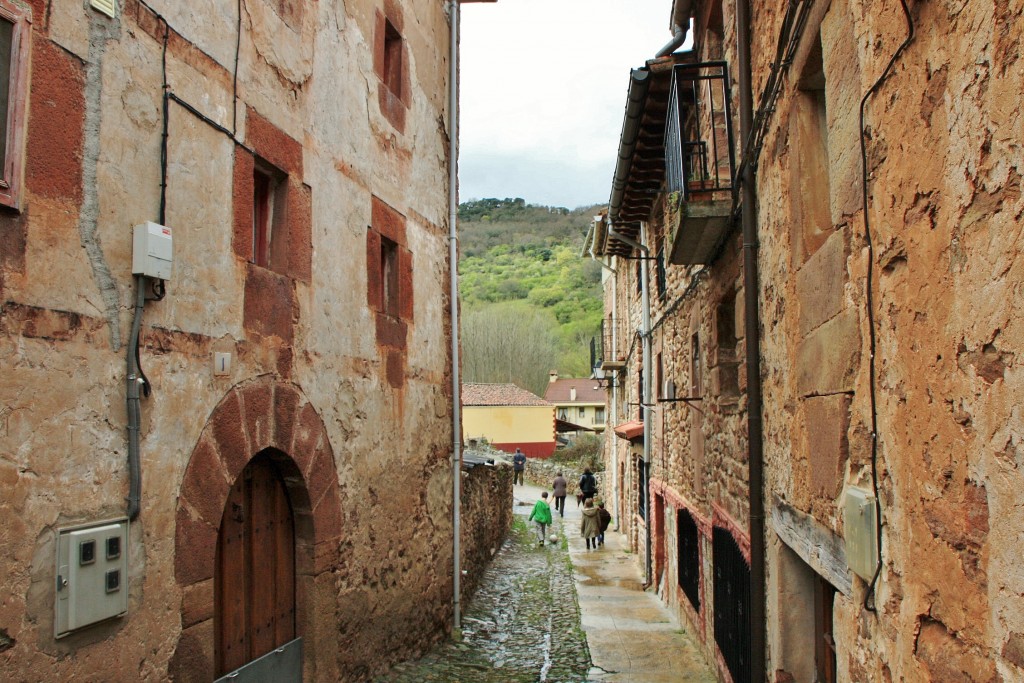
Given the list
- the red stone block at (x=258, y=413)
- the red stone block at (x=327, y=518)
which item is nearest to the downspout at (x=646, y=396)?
the red stone block at (x=327, y=518)

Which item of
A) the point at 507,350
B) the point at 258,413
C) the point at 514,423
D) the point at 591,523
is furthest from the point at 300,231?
the point at 507,350

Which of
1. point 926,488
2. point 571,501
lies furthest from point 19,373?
point 571,501

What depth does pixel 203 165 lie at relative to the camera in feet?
14.6

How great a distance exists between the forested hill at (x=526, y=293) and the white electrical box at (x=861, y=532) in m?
27.9

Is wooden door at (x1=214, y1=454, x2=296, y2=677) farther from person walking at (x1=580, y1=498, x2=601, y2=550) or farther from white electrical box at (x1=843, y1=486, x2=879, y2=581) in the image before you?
person walking at (x1=580, y1=498, x2=601, y2=550)

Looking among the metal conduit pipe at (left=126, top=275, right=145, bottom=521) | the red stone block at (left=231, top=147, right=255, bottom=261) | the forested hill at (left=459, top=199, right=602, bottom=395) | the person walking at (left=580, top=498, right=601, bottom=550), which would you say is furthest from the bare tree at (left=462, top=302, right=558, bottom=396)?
the metal conduit pipe at (left=126, top=275, right=145, bottom=521)

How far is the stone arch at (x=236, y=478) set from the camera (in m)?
4.18

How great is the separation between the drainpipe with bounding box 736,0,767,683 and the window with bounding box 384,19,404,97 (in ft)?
10.8

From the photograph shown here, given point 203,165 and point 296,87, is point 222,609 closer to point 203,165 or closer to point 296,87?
point 203,165

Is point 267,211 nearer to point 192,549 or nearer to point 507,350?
Result: point 192,549

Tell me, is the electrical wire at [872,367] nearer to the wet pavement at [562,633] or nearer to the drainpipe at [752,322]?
the drainpipe at [752,322]

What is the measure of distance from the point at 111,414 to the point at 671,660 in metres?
5.87

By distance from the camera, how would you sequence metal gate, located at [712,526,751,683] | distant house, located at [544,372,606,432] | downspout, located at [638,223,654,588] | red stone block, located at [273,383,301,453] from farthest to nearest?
distant house, located at [544,372,606,432] → downspout, located at [638,223,654,588] → metal gate, located at [712,526,751,683] → red stone block, located at [273,383,301,453]

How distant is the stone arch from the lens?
418cm
